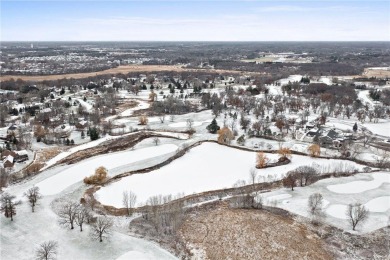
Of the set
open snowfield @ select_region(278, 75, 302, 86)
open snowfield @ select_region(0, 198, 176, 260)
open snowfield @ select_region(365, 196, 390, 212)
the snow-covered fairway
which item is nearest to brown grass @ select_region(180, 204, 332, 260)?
open snowfield @ select_region(0, 198, 176, 260)

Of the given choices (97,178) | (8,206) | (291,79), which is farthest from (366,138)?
(291,79)

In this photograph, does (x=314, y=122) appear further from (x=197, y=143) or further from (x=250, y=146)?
(x=197, y=143)

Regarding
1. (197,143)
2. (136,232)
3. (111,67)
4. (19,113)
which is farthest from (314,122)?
(111,67)

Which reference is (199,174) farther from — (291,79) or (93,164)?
(291,79)

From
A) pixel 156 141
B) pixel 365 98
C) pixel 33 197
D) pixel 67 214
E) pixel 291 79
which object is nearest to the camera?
pixel 67 214

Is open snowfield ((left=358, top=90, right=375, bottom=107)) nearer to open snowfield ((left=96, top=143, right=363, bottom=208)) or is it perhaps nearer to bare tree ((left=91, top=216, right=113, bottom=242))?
open snowfield ((left=96, top=143, right=363, bottom=208))

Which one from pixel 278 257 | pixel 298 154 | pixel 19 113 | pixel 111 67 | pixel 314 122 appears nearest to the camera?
pixel 278 257
